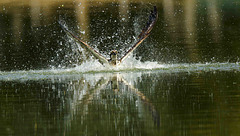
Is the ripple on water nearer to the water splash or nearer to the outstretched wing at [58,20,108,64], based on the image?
the water splash

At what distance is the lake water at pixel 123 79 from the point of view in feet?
37.1

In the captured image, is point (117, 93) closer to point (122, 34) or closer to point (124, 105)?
point (124, 105)

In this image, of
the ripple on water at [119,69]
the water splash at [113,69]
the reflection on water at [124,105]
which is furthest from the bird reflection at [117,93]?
the ripple on water at [119,69]

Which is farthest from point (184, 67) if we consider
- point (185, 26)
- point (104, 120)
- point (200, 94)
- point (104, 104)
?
point (185, 26)

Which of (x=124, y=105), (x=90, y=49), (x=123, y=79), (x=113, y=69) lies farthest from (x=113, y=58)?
(x=124, y=105)

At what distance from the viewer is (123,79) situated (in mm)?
19859

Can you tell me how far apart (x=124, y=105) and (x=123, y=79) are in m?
6.35

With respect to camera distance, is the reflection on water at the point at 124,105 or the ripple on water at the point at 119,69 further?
the ripple on water at the point at 119,69

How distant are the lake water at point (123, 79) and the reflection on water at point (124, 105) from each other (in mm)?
20

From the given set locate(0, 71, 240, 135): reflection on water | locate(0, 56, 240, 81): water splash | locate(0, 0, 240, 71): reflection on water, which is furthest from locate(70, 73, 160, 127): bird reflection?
locate(0, 0, 240, 71): reflection on water

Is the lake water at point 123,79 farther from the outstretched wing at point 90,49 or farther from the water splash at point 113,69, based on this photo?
the outstretched wing at point 90,49

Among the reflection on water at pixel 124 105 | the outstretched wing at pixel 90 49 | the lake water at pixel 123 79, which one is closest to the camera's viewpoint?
the reflection on water at pixel 124 105

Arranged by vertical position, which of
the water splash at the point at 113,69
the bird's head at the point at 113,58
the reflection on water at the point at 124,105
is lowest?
the reflection on water at the point at 124,105

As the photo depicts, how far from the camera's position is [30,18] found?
4988cm
